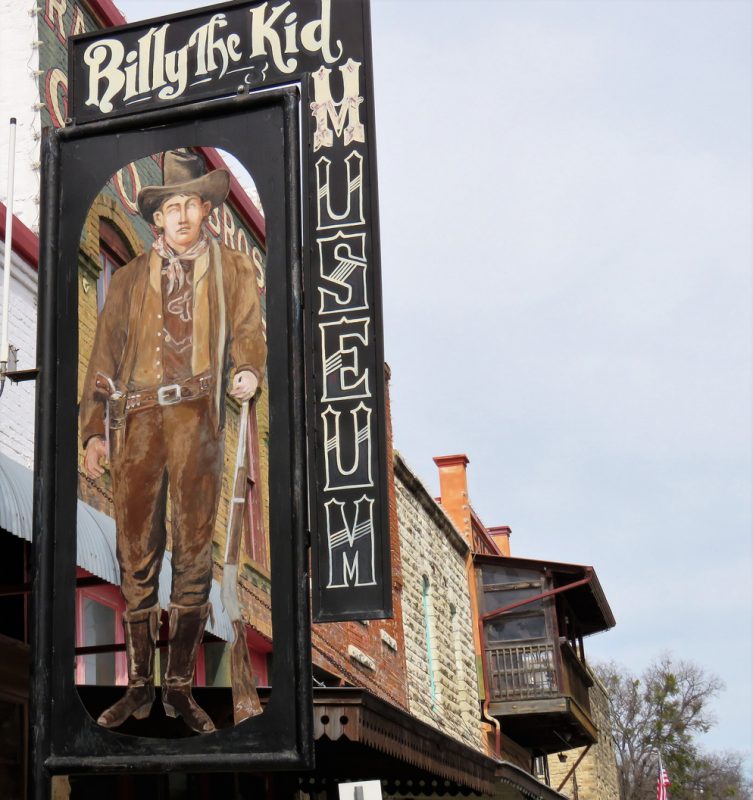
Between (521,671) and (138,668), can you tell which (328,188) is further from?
(521,671)

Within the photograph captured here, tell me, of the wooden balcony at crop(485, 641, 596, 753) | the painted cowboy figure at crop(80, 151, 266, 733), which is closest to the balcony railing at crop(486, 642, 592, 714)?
the wooden balcony at crop(485, 641, 596, 753)

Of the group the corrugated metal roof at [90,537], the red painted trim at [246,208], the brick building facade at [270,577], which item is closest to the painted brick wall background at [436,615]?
the brick building facade at [270,577]

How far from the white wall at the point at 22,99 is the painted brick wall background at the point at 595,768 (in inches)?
1149

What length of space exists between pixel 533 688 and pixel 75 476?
67.2ft

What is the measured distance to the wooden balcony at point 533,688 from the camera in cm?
2631

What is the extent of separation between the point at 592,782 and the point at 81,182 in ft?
117

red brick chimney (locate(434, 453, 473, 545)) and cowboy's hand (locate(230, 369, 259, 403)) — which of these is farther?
red brick chimney (locate(434, 453, 473, 545))

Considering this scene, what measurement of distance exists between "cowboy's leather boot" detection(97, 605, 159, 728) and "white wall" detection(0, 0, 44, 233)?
5353mm

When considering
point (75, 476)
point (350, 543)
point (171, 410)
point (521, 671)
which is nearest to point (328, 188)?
point (350, 543)

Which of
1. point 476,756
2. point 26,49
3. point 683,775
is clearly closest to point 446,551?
point 476,756

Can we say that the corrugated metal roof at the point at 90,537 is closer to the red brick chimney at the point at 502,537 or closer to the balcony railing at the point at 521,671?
the balcony railing at the point at 521,671

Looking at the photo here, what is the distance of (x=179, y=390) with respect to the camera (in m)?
7.65

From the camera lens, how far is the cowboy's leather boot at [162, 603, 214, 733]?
286 inches

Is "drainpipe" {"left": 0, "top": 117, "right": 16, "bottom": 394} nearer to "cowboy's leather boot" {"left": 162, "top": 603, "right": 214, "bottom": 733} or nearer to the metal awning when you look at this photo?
"cowboy's leather boot" {"left": 162, "top": 603, "right": 214, "bottom": 733}
